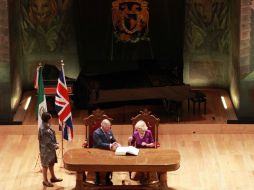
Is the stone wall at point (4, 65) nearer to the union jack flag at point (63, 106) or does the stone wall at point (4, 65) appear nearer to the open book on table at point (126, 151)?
the union jack flag at point (63, 106)

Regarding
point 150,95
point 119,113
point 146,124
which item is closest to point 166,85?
point 150,95

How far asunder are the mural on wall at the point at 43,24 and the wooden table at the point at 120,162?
5546mm

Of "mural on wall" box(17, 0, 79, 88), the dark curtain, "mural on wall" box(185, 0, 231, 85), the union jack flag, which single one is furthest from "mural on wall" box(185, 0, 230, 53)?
the union jack flag

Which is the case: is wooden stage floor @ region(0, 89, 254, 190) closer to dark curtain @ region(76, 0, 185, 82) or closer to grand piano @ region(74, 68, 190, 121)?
grand piano @ region(74, 68, 190, 121)

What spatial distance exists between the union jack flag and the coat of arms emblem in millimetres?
3980

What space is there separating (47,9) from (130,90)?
10.2 ft

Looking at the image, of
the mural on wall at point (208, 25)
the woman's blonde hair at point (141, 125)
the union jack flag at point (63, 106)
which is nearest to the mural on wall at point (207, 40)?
the mural on wall at point (208, 25)

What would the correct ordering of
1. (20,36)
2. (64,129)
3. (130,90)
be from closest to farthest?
(64,129) → (130,90) → (20,36)

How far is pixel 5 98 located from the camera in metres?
14.6

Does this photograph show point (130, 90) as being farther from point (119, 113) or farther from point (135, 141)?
point (135, 141)

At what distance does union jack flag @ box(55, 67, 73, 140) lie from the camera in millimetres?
12469

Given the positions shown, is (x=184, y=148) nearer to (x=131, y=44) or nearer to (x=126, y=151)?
(x=126, y=151)

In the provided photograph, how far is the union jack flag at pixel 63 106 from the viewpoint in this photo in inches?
491

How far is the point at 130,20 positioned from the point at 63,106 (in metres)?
4.23
